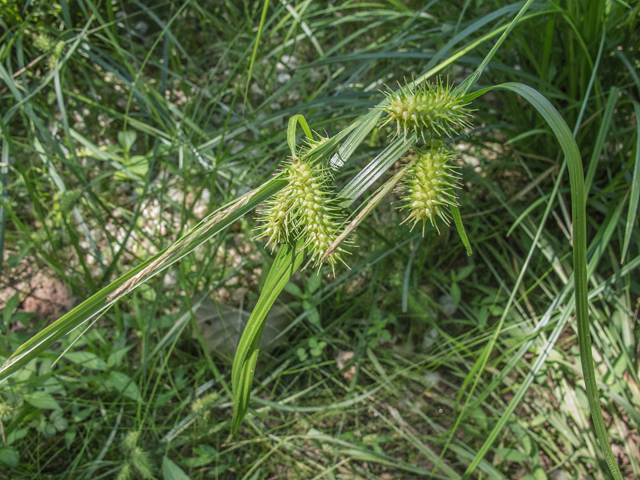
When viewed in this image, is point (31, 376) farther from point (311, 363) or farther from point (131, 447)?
point (311, 363)

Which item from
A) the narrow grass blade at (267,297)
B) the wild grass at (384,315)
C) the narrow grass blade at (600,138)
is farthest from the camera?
the wild grass at (384,315)

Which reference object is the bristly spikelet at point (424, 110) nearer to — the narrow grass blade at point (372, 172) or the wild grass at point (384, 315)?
the narrow grass blade at point (372, 172)

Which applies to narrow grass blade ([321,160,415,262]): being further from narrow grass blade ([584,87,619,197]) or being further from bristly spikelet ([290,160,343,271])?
narrow grass blade ([584,87,619,197])

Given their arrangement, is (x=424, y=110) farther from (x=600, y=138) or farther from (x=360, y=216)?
(x=600, y=138)

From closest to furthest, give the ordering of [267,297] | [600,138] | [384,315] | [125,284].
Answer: [125,284] → [267,297] → [600,138] → [384,315]

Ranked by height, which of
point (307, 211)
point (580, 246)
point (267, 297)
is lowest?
point (580, 246)

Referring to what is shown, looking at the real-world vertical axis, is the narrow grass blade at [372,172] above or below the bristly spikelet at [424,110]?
below

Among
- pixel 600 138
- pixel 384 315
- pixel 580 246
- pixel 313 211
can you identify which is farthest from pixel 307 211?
pixel 384 315

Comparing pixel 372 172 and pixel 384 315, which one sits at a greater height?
pixel 372 172

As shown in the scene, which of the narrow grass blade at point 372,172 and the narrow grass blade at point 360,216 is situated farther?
the narrow grass blade at point 372,172

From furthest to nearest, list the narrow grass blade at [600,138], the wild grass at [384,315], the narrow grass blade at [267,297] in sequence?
the wild grass at [384,315] < the narrow grass blade at [600,138] < the narrow grass blade at [267,297]

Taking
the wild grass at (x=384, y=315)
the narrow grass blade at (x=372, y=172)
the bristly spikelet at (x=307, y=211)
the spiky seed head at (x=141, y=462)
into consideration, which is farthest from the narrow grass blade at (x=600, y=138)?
the spiky seed head at (x=141, y=462)

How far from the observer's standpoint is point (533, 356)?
1654 mm

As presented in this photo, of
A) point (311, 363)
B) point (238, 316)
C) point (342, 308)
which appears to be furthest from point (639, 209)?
point (238, 316)
